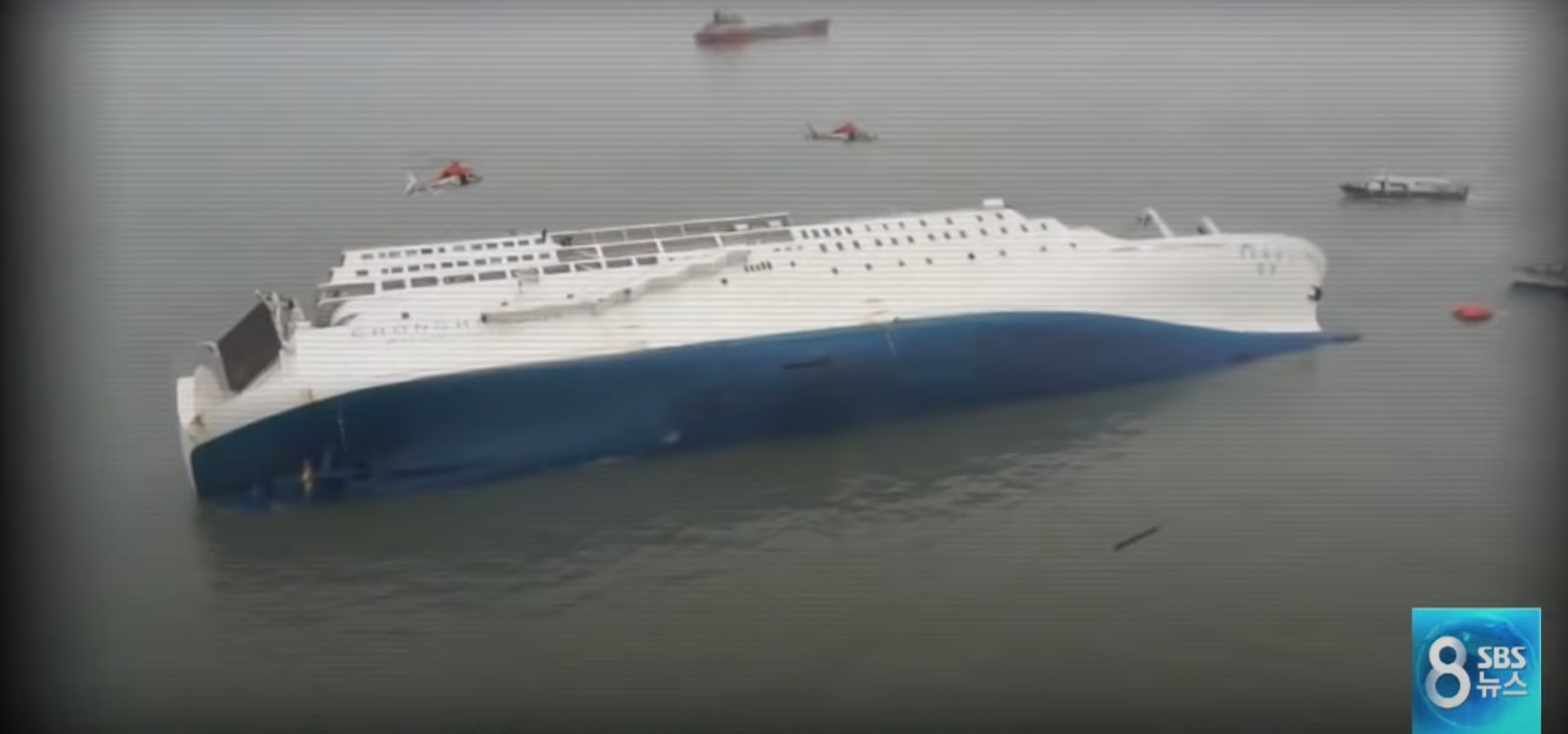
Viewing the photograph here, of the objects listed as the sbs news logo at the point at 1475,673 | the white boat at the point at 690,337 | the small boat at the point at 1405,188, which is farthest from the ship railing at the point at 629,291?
the sbs news logo at the point at 1475,673

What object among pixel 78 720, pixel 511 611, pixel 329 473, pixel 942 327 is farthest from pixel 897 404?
pixel 78 720

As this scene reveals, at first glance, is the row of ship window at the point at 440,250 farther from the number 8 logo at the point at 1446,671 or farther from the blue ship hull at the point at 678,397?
the number 8 logo at the point at 1446,671

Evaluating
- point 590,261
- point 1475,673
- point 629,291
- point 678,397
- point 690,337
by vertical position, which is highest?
point 590,261

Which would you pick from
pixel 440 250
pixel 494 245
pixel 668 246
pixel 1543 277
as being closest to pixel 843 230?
pixel 668 246

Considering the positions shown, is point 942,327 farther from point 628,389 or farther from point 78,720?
point 78,720

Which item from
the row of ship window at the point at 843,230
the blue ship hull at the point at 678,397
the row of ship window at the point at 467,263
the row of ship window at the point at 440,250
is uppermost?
the row of ship window at the point at 843,230

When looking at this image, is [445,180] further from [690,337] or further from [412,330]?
[690,337]

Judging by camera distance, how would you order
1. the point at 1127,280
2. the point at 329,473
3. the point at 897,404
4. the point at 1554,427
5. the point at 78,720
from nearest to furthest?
the point at 78,720, the point at 1554,427, the point at 329,473, the point at 897,404, the point at 1127,280
